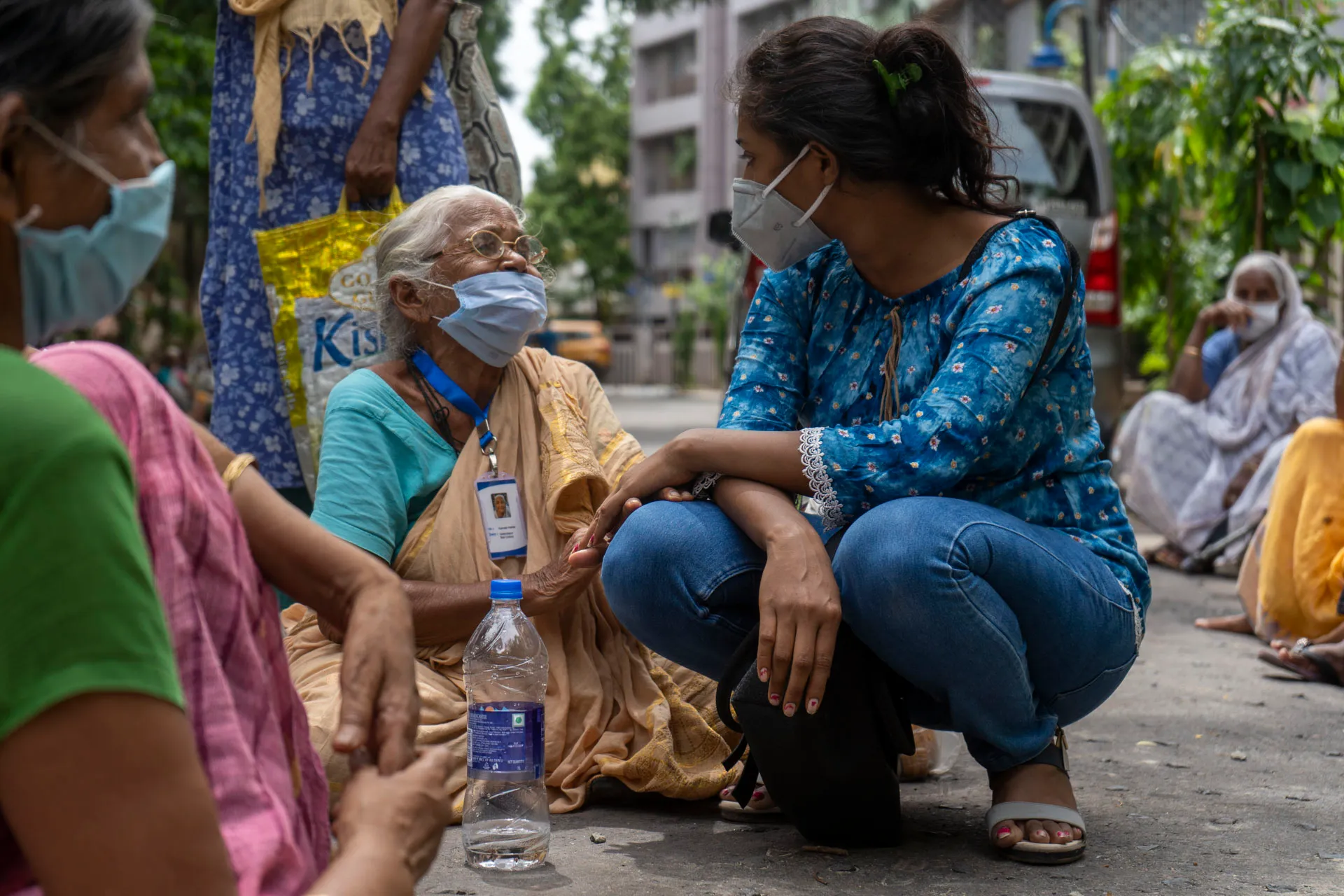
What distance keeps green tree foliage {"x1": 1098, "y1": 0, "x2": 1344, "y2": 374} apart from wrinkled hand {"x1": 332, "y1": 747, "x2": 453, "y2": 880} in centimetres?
764

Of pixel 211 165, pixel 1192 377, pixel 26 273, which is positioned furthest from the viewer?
pixel 1192 377

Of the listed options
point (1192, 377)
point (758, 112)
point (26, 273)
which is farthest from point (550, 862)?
point (1192, 377)

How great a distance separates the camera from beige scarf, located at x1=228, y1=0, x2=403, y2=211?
377 cm

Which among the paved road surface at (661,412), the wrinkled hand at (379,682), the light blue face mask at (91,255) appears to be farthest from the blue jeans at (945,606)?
the paved road surface at (661,412)

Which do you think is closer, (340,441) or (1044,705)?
(1044,705)

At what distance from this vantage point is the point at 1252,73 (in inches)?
319

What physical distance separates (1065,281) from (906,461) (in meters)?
0.47

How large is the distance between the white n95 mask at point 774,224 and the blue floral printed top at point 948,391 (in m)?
0.06

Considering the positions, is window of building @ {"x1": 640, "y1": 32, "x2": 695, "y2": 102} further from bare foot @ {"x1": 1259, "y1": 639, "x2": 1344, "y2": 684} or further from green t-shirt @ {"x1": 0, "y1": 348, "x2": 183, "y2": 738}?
green t-shirt @ {"x1": 0, "y1": 348, "x2": 183, "y2": 738}

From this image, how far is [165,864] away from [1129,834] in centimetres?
216

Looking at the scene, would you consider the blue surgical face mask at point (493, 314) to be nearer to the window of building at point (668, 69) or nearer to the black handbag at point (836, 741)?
the black handbag at point (836, 741)

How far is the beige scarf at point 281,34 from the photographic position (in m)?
3.77

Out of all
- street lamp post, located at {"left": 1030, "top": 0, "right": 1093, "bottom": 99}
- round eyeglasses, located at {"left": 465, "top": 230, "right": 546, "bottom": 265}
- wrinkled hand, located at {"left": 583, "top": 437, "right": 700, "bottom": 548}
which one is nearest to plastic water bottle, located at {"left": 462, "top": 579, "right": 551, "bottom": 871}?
wrinkled hand, located at {"left": 583, "top": 437, "right": 700, "bottom": 548}

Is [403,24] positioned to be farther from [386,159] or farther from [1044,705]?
[1044,705]
